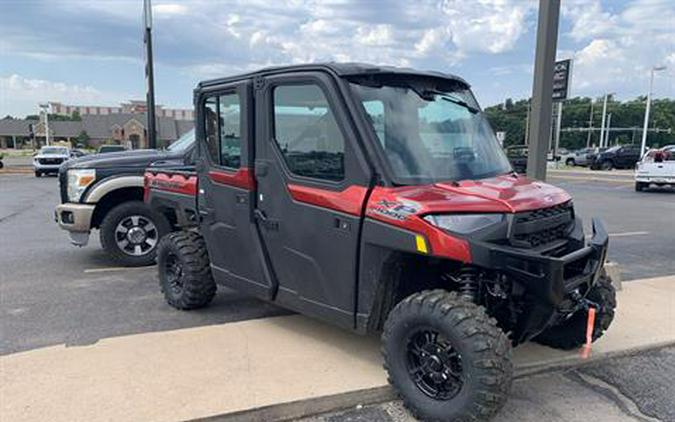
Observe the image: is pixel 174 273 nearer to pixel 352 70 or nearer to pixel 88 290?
pixel 88 290

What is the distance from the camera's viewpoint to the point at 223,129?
4.77 meters

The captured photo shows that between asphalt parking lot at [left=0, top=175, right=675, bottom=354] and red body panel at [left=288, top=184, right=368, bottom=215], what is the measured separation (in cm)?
182

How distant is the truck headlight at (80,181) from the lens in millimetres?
7476

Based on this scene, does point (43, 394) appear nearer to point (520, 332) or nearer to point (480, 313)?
point (480, 313)

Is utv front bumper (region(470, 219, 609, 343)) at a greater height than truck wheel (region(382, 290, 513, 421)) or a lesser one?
greater

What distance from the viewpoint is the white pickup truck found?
21.8m

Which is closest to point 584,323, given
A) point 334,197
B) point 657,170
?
point 334,197

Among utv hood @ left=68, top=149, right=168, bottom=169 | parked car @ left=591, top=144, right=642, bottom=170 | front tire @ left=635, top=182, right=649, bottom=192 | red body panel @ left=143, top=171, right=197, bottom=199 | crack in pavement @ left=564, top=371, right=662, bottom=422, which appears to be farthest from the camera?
parked car @ left=591, top=144, right=642, bottom=170

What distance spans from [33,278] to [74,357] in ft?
10.3

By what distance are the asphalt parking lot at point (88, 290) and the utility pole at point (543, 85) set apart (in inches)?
98.7

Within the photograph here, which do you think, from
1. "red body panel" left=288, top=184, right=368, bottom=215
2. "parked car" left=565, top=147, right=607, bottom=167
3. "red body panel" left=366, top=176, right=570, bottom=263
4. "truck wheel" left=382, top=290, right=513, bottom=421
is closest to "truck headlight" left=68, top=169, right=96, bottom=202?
"red body panel" left=288, top=184, right=368, bottom=215

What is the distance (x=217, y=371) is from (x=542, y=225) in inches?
95.2

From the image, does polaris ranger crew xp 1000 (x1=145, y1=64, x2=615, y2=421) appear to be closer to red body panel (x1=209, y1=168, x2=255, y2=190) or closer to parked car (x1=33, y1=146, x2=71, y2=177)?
red body panel (x1=209, y1=168, x2=255, y2=190)

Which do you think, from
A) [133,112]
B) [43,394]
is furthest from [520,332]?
[133,112]
